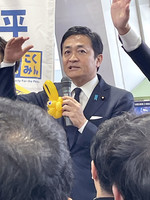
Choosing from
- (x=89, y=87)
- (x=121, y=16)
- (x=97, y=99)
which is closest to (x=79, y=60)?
(x=89, y=87)

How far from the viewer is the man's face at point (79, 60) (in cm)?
197

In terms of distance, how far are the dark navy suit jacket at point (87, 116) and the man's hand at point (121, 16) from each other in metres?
0.46

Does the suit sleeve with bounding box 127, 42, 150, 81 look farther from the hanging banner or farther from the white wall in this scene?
the white wall

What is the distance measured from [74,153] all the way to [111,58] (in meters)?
2.00

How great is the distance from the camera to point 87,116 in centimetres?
184

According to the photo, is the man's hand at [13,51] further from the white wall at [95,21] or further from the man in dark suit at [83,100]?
the white wall at [95,21]

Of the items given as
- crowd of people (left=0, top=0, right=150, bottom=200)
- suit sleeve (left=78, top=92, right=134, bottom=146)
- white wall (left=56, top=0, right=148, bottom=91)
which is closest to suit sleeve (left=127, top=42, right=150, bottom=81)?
suit sleeve (left=78, top=92, right=134, bottom=146)

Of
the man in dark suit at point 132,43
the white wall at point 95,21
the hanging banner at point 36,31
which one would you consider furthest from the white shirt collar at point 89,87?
the white wall at point 95,21

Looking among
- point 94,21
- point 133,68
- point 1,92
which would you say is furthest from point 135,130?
point 133,68

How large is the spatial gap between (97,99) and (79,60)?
30 cm

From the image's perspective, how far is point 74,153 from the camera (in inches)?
69.6

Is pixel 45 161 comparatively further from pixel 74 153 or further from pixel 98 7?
pixel 98 7

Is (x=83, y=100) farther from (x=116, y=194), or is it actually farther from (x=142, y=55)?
(x=116, y=194)

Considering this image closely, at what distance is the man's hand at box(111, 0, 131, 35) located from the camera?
4.83 feet
